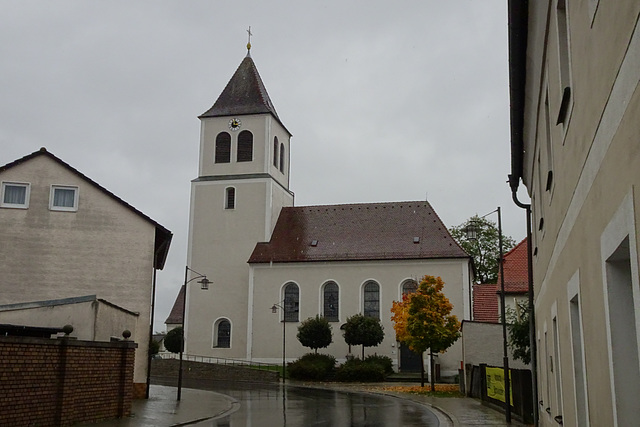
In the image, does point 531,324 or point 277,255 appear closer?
point 531,324

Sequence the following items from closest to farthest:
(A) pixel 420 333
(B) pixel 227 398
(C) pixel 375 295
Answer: (B) pixel 227 398 < (A) pixel 420 333 < (C) pixel 375 295

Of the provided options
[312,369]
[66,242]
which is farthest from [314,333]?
[66,242]

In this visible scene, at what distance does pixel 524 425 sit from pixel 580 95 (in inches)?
577

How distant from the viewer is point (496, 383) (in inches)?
957

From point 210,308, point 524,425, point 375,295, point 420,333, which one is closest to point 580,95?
point 524,425

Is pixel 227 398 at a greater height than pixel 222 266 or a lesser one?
lesser

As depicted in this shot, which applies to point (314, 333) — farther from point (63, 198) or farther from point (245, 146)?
point (63, 198)

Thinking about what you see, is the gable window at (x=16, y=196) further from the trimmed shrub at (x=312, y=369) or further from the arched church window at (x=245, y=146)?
the arched church window at (x=245, y=146)

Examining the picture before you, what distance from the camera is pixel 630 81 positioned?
363cm

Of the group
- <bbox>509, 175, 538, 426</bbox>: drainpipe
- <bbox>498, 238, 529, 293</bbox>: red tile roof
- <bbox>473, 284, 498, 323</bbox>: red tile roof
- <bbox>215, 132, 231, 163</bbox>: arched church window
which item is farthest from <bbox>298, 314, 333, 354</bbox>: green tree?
<bbox>509, 175, 538, 426</bbox>: drainpipe

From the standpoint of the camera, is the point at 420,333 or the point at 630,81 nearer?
the point at 630,81

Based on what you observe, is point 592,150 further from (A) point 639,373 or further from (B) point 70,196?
(B) point 70,196

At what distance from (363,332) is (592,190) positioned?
137 feet

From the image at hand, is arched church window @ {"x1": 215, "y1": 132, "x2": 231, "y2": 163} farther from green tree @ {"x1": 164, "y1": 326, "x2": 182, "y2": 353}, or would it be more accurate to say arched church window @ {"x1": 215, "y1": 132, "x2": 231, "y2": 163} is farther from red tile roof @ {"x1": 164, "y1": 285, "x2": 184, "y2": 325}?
red tile roof @ {"x1": 164, "y1": 285, "x2": 184, "y2": 325}
